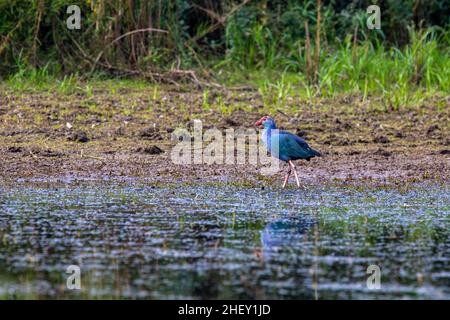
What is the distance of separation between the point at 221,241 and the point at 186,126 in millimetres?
4722

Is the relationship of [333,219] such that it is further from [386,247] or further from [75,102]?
[75,102]

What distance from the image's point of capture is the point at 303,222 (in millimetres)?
7832

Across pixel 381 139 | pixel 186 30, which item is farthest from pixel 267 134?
pixel 186 30

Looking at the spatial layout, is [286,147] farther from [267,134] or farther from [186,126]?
[186,126]

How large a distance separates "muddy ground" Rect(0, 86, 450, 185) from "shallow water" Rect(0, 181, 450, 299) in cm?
63

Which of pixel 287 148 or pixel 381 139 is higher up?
pixel 287 148

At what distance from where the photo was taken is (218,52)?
15.1m

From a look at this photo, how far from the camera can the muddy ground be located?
10.1 metres

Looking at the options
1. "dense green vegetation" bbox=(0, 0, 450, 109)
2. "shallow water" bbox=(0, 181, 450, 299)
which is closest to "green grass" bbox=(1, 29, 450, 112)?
"dense green vegetation" bbox=(0, 0, 450, 109)

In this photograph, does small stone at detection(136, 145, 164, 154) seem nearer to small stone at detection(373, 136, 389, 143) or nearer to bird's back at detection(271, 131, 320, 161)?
bird's back at detection(271, 131, 320, 161)

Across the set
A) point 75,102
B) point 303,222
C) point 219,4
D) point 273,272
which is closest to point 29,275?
point 273,272

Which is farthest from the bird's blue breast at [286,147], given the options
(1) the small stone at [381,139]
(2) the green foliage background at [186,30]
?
(2) the green foliage background at [186,30]
